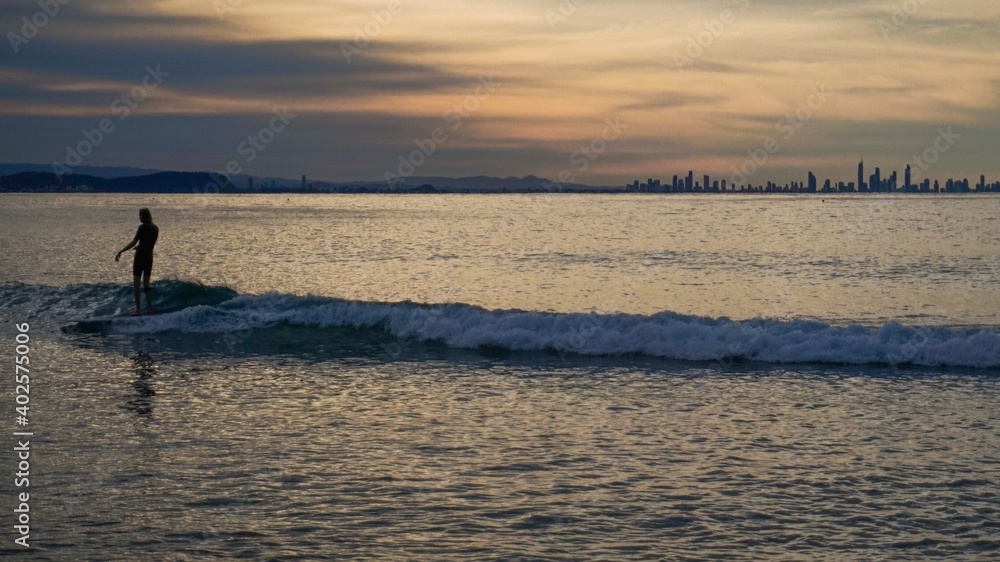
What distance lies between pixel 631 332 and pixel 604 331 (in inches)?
22.4

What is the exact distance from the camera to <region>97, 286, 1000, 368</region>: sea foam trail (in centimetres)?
1742

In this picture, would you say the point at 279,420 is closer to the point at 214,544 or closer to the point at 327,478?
the point at 327,478

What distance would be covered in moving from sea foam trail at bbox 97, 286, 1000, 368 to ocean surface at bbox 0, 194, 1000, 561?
0.07 meters

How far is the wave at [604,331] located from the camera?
17.5 m

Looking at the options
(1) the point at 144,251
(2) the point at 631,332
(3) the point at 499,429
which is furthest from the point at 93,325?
(3) the point at 499,429

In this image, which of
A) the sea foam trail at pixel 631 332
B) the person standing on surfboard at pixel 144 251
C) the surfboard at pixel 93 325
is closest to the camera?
the sea foam trail at pixel 631 332

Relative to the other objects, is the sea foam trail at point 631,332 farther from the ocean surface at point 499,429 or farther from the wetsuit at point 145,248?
the wetsuit at point 145,248

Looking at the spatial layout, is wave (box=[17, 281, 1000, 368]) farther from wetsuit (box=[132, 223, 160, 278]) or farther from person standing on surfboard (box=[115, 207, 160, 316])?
wetsuit (box=[132, 223, 160, 278])

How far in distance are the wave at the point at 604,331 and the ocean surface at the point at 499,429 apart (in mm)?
70

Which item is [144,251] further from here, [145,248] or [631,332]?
[631,332]

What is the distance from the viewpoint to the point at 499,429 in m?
11.6

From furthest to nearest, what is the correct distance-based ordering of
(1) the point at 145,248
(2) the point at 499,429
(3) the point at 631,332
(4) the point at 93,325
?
1. (1) the point at 145,248
2. (4) the point at 93,325
3. (3) the point at 631,332
4. (2) the point at 499,429

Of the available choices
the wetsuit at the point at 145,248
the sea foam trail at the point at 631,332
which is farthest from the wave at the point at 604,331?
the wetsuit at the point at 145,248

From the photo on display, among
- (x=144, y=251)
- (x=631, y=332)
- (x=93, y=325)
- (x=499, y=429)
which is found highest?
(x=144, y=251)
